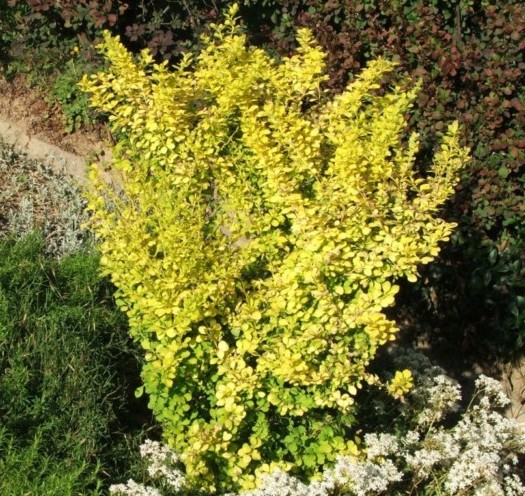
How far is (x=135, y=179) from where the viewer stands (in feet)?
12.4

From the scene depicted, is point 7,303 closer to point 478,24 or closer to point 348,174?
point 348,174

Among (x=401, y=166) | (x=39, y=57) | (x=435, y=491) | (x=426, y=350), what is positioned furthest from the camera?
(x=39, y=57)

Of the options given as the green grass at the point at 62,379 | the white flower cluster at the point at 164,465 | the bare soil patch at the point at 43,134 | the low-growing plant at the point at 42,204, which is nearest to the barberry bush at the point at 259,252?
the white flower cluster at the point at 164,465

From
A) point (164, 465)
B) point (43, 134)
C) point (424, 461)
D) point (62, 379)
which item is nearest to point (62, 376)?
point (62, 379)

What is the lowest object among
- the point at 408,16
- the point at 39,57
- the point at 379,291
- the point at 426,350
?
the point at 426,350

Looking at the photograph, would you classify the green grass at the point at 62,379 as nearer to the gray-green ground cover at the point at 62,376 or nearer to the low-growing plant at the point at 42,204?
the gray-green ground cover at the point at 62,376

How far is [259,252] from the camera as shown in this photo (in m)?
3.72

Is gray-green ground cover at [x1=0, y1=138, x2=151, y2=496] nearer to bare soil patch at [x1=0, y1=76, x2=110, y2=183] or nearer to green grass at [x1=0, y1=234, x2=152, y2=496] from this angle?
green grass at [x1=0, y1=234, x2=152, y2=496]

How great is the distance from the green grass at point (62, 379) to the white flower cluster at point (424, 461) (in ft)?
0.79

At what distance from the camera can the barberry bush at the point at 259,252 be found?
3.42m

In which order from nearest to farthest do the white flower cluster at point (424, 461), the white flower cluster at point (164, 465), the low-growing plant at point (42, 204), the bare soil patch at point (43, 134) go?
the white flower cluster at point (424, 461), the white flower cluster at point (164, 465), the low-growing plant at point (42, 204), the bare soil patch at point (43, 134)

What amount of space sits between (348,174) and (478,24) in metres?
2.00

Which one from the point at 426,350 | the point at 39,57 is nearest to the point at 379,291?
the point at 426,350

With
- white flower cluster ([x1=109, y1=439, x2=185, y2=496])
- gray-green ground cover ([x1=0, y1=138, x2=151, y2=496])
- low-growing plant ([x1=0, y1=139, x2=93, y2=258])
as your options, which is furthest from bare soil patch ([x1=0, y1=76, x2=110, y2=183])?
white flower cluster ([x1=109, y1=439, x2=185, y2=496])
